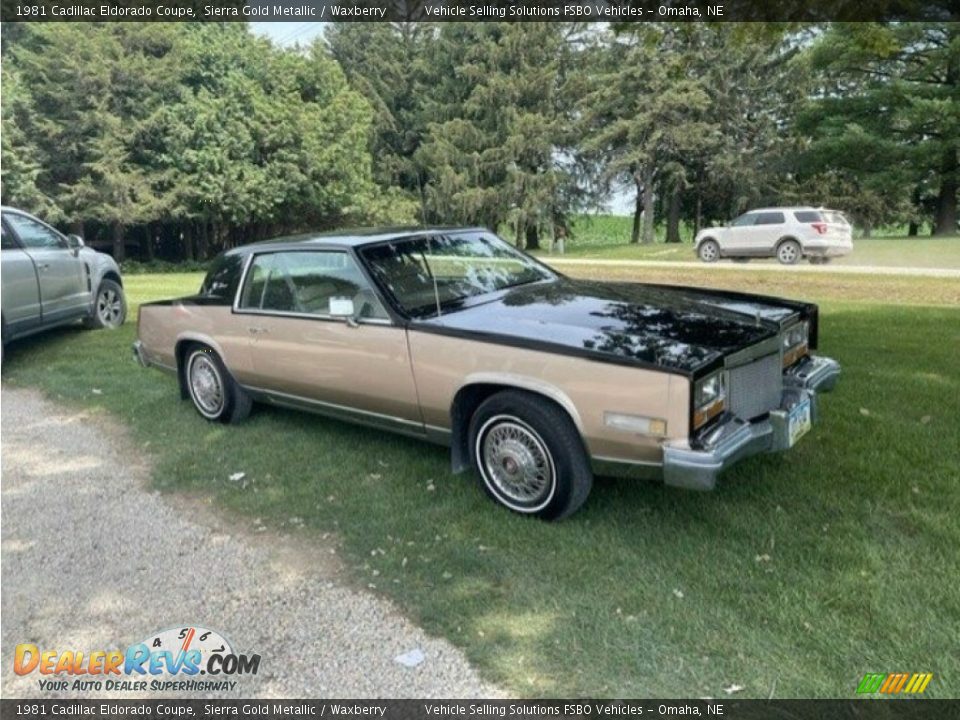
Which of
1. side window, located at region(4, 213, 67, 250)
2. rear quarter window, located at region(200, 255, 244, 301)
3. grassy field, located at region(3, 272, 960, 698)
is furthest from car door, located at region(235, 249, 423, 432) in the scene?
side window, located at region(4, 213, 67, 250)

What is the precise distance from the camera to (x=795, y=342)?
4109mm

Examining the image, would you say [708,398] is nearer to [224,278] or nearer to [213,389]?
[224,278]

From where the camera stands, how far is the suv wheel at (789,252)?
58.9 feet

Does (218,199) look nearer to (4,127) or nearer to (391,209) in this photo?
(4,127)

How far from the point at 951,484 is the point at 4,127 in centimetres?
2741

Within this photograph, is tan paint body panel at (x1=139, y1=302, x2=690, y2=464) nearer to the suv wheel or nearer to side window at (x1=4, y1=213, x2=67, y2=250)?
side window at (x1=4, y1=213, x2=67, y2=250)

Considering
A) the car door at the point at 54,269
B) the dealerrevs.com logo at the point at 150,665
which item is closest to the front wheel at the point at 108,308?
the car door at the point at 54,269

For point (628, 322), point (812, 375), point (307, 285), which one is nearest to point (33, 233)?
point (307, 285)

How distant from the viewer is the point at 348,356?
4.24 m

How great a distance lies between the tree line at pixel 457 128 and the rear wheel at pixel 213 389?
19856 mm

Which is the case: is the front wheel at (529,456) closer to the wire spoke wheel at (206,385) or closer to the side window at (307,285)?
the side window at (307,285)

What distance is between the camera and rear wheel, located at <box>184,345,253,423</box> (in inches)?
208

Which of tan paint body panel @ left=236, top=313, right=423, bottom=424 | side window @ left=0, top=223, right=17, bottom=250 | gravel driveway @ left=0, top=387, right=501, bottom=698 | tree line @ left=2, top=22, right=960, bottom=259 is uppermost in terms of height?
tree line @ left=2, top=22, right=960, bottom=259

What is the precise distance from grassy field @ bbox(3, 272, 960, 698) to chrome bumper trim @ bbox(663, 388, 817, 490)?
0.39m
